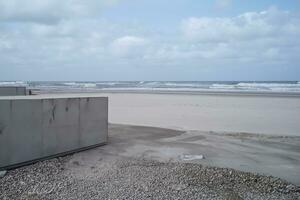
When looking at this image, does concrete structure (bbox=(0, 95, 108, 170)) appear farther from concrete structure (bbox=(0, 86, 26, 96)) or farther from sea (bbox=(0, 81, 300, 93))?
sea (bbox=(0, 81, 300, 93))

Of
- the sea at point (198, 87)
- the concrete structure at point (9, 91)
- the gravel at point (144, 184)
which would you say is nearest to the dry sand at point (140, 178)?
the gravel at point (144, 184)

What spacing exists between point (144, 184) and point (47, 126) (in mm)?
2650

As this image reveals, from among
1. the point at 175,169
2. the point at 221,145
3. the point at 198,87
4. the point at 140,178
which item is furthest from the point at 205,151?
the point at 198,87

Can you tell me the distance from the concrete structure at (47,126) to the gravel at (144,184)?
0.38 m

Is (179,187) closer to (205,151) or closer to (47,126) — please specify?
(205,151)

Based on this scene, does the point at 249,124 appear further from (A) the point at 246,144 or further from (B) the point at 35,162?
(B) the point at 35,162

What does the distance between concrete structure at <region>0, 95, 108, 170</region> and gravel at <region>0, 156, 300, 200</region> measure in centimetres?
38

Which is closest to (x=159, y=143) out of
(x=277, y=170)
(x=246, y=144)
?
(x=246, y=144)

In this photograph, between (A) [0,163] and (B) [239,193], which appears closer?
(B) [239,193]

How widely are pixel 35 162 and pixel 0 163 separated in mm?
743

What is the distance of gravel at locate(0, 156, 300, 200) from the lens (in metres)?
5.02

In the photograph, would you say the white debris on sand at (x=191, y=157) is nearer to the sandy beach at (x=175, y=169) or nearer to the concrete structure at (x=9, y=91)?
the sandy beach at (x=175, y=169)

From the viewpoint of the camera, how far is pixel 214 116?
15.7 m

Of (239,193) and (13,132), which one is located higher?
(13,132)
